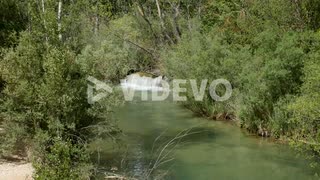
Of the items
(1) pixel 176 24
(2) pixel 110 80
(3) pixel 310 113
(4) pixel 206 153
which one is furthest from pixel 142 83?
(3) pixel 310 113

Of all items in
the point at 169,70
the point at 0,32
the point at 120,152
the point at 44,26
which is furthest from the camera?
the point at 169,70

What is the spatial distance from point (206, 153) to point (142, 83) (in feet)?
60.3

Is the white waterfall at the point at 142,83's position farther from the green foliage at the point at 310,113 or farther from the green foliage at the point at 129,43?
the green foliage at the point at 310,113

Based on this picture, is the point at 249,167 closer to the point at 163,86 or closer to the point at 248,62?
the point at 248,62

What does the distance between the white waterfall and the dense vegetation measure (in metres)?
6.39

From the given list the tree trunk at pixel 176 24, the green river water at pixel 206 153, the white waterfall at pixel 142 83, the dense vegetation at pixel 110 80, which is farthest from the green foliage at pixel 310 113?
the white waterfall at pixel 142 83

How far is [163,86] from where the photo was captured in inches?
1316

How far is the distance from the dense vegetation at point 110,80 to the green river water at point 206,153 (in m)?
0.85

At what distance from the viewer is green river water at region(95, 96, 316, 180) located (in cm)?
1516

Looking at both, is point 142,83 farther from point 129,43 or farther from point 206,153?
point 206,153

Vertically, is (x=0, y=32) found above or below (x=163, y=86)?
above

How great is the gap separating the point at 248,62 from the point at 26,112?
404 inches

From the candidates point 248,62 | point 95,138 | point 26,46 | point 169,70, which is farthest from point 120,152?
point 169,70

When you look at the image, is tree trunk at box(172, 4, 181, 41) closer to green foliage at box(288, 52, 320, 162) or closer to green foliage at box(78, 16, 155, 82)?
green foliage at box(78, 16, 155, 82)
